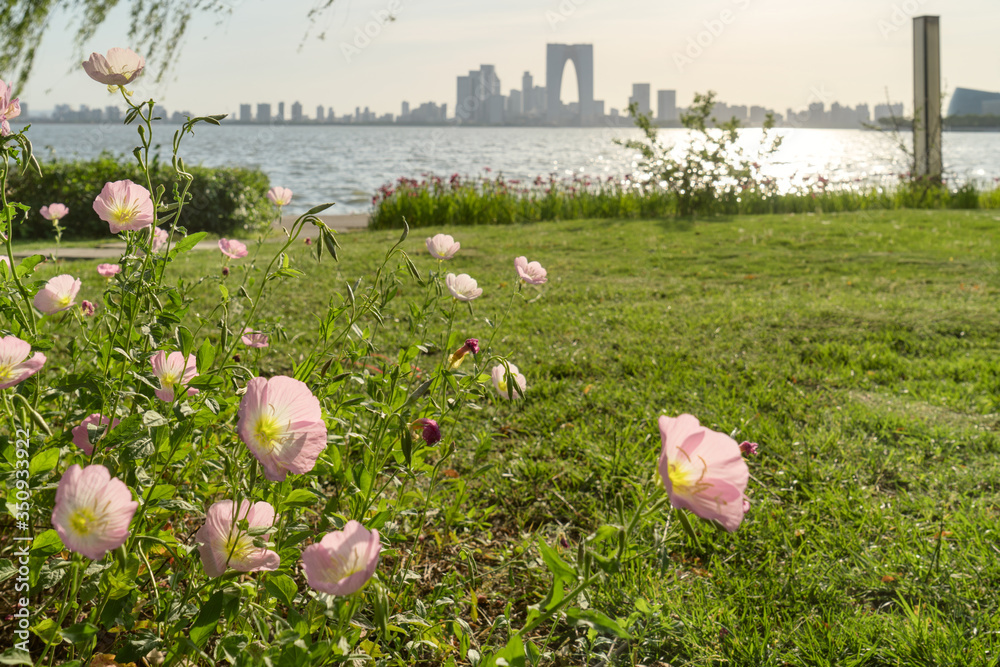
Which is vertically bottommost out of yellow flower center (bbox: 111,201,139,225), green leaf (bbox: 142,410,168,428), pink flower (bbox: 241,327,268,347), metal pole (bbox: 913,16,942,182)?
green leaf (bbox: 142,410,168,428)

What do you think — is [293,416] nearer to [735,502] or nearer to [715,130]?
[735,502]

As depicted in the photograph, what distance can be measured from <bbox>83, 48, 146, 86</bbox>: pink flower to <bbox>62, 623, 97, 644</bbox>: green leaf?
2.62 feet

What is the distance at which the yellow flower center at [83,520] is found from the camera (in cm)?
75

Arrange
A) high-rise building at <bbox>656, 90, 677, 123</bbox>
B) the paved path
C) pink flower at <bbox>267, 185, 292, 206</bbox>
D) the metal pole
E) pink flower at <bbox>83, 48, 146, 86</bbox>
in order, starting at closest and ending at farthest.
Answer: pink flower at <bbox>83, 48, 146, 86</bbox>
pink flower at <bbox>267, 185, 292, 206</bbox>
the paved path
the metal pole
high-rise building at <bbox>656, 90, 677, 123</bbox>

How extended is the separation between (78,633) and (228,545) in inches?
8.2

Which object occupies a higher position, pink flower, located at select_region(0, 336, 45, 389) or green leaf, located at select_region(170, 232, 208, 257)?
green leaf, located at select_region(170, 232, 208, 257)

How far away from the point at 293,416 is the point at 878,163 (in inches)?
1661

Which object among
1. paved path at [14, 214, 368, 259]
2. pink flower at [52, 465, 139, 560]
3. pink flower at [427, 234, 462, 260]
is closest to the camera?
pink flower at [52, 465, 139, 560]

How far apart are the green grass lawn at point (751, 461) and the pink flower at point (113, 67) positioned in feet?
2.18

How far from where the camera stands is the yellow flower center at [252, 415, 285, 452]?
0.89m

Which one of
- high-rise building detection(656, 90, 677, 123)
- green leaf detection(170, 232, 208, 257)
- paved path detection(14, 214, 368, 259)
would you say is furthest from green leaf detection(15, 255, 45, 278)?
high-rise building detection(656, 90, 677, 123)

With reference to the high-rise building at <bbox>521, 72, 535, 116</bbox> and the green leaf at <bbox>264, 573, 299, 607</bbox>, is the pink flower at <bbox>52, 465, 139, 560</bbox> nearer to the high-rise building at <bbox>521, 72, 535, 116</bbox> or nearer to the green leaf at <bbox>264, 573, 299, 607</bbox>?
the green leaf at <bbox>264, 573, 299, 607</bbox>

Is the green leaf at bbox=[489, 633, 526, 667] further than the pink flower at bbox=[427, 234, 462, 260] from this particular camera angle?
No

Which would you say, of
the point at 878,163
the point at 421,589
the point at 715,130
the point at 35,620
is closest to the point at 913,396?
the point at 421,589
